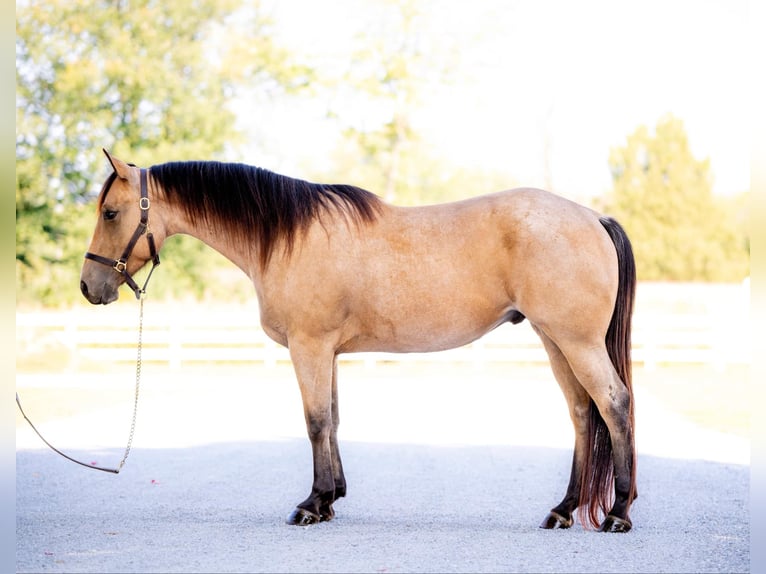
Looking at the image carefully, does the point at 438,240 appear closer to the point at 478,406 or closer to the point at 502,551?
the point at 502,551

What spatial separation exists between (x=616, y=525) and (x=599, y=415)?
68 cm

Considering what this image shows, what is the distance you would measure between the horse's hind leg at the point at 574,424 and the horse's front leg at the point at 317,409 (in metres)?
1.41

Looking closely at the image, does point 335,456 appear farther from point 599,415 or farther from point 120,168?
point 120,168

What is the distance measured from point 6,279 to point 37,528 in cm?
239

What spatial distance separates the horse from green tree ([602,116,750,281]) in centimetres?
2414

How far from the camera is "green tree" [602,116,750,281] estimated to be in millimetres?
28188

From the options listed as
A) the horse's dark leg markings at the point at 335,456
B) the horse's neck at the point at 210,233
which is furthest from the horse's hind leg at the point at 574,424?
the horse's neck at the point at 210,233

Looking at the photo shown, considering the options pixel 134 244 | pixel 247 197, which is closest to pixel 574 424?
pixel 247 197

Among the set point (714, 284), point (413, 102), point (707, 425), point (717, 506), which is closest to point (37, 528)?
point (717, 506)

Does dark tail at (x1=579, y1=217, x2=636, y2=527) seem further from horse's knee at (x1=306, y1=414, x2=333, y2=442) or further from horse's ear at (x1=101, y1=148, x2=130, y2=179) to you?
horse's ear at (x1=101, y1=148, x2=130, y2=179)

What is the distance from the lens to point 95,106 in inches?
907

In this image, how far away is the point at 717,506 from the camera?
5.64 meters

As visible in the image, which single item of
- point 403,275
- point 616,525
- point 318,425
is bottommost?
point 616,525

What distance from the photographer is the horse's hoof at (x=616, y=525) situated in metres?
4.79
